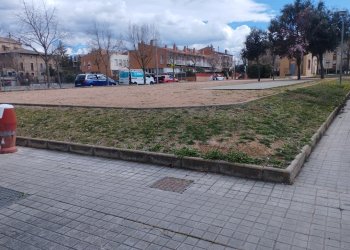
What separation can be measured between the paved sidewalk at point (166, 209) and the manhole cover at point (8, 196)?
15 mm

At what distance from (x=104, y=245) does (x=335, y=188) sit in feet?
11.2

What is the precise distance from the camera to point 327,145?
25.6ft

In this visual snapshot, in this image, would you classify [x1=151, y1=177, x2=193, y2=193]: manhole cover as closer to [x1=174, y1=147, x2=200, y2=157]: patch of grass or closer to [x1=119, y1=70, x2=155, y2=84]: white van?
[x1=174, y1=147, x2=200, y2=157]: patch of grass

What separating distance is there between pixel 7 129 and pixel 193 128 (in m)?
4.18

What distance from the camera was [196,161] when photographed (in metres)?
5.98

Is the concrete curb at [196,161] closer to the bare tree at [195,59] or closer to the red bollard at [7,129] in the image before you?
the red bollard at [7,129]

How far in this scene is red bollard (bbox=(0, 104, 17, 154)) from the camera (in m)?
7.62

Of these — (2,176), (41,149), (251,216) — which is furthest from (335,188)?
(41,149)

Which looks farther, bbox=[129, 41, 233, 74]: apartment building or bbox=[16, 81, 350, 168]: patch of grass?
bbox=[129, 41, 233, 74]: apartment building

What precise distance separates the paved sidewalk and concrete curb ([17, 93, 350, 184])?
15 cm

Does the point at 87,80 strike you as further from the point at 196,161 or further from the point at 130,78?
the point at 196,161

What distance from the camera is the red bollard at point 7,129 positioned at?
25.0 ft

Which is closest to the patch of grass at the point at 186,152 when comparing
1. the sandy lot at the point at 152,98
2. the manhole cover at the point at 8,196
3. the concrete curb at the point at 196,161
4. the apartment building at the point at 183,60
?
the concrete curb at the point at 196,161

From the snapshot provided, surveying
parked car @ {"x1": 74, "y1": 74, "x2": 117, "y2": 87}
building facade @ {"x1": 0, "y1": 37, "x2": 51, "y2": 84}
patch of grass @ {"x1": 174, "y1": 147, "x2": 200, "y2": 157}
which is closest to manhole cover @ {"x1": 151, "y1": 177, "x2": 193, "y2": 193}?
patch of grass @ {"x1": 174, "y1": 147, "x2": 200, "y2": 157}
